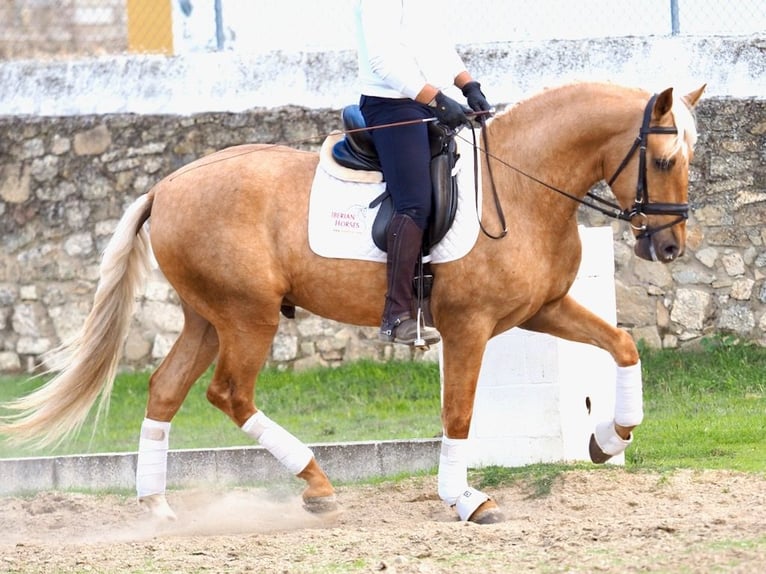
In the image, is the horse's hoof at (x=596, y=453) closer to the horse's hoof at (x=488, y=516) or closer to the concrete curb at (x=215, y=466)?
the horse's hoof at (x=488, y=516)

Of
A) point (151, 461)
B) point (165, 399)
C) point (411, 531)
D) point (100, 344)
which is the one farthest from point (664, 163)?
point (100, 344)

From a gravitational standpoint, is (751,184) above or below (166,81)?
below

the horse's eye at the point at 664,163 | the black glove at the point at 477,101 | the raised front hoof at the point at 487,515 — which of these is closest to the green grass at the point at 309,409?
the raised front hoof at the point at 487,515

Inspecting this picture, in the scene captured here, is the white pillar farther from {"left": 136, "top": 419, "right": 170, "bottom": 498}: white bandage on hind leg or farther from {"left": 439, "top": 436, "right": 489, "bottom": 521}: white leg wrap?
{"left": 136, "top": 419, "right": 170, "bottom": 498}: white bandage on hind leg

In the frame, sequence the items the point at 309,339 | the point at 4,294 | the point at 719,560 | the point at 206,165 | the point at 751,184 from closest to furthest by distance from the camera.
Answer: the point at 719,560 < the point at 206,165 < the point at 751,184 < the point at 309,339 < the point at 4,294

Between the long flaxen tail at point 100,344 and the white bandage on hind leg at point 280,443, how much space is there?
3.11ft

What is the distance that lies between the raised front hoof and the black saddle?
1355 mm

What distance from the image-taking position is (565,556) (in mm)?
5488

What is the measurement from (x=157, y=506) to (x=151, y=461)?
0.25 meters

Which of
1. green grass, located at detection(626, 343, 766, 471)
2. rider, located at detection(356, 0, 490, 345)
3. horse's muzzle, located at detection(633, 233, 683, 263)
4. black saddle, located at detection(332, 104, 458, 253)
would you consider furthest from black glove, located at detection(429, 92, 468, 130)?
green grass, located at detection(626, 343, 766, 471)

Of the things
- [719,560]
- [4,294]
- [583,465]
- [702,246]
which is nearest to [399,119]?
[583,465]

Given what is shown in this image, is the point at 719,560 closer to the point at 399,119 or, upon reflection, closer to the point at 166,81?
the point at 399,119

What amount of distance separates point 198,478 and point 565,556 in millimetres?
3977

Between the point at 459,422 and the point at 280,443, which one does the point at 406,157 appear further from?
the point at 280,443
